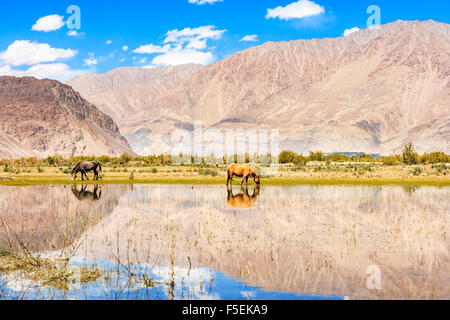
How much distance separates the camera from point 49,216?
18.7 metres

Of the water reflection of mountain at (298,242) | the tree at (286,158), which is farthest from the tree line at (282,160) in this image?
the water reflection of mountain at (298,242)

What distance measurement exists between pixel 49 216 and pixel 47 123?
136m

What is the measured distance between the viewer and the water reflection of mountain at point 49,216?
14.0 m

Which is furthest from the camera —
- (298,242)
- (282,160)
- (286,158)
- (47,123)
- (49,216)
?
(47,123)

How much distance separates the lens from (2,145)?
124500 millimetres

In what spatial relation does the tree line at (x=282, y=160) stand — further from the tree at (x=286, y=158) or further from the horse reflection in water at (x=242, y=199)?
the horse reflection in water at (x=242, y=199)

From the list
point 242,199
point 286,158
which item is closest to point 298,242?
point 242,199

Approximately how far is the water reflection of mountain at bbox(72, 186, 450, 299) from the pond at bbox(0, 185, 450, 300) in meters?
0.03

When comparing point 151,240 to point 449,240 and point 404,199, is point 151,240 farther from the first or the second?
point 404,199

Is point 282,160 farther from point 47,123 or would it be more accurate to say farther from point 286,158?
point 47,123

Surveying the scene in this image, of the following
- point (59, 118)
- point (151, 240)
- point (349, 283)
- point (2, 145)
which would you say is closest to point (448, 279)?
point (349, 283)

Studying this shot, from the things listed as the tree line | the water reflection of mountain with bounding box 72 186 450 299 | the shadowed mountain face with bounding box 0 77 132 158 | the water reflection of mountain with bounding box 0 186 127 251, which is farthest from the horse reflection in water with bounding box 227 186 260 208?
the shadowed mountain face with bounding box 0 77 132 158

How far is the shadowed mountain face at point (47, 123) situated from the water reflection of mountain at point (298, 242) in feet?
369

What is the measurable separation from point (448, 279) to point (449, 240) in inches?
172
